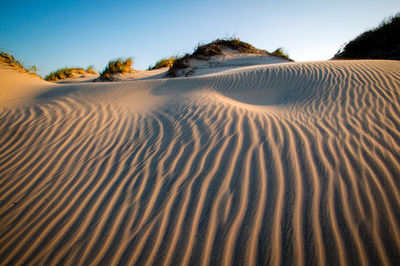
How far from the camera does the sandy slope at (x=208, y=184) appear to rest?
1.22m

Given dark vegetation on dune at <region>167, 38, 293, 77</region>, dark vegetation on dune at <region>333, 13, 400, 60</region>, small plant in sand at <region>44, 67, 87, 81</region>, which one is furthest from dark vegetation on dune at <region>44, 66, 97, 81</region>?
dark vegetation on dune at <region>333, 13, 400, 60</region>

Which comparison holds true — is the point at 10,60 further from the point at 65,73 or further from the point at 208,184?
the point at 208,184

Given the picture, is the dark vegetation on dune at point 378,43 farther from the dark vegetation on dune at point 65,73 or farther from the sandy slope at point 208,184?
the dark vegetation on dune at point 65,73

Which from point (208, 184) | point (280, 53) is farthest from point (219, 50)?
point (208, 184)

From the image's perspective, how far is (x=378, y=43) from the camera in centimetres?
826

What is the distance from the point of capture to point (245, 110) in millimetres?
2971

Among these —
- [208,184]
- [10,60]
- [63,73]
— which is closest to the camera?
[208,184]

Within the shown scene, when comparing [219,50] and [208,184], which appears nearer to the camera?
[208,184]

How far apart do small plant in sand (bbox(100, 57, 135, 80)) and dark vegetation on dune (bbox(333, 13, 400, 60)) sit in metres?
13.3

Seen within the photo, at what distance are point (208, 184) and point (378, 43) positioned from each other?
12544 millimetres

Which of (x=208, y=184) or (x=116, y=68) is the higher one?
(x=116, y=68)

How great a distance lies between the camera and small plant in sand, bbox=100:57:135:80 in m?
8.86

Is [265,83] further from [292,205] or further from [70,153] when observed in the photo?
[70,153]

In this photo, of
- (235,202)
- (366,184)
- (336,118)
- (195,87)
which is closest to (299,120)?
(336,118)
